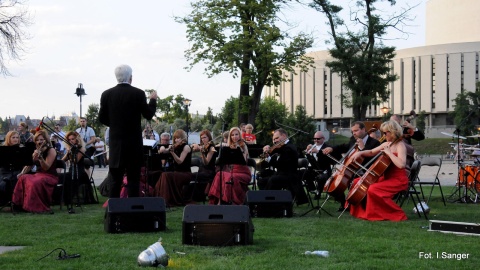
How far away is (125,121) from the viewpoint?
892 centimetres

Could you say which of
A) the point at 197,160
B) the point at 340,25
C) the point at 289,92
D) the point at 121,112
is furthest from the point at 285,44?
the point at 289,92

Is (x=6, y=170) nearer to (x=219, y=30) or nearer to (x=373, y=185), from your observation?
(x=373, y=185)

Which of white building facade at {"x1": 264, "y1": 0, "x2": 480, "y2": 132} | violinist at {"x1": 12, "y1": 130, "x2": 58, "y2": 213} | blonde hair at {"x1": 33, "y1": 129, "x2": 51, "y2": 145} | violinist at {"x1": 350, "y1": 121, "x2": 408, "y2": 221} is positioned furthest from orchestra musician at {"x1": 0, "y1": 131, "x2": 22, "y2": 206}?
white building facade at {"x1": 264, "y1": 0, "x2": 480, "y2": 132}

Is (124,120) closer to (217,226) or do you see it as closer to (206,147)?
(217,226)

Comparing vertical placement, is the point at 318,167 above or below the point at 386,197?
above

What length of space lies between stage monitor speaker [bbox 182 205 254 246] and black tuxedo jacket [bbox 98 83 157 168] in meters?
1.70

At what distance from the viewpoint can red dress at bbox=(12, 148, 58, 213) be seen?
1193 centimetres

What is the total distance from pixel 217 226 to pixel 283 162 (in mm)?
4971

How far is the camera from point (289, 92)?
323ft

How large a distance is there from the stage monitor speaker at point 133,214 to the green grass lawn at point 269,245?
20 centimetres

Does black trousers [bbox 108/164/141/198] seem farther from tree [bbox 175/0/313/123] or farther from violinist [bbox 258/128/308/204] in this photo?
tree [bbox 175/0/313/123]

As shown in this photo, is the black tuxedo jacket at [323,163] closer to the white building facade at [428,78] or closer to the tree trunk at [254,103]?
the tree trunk at [254,103]

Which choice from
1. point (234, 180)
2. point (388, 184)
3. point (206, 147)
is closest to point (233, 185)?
point (234, 180)

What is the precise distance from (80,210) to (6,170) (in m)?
1.70
